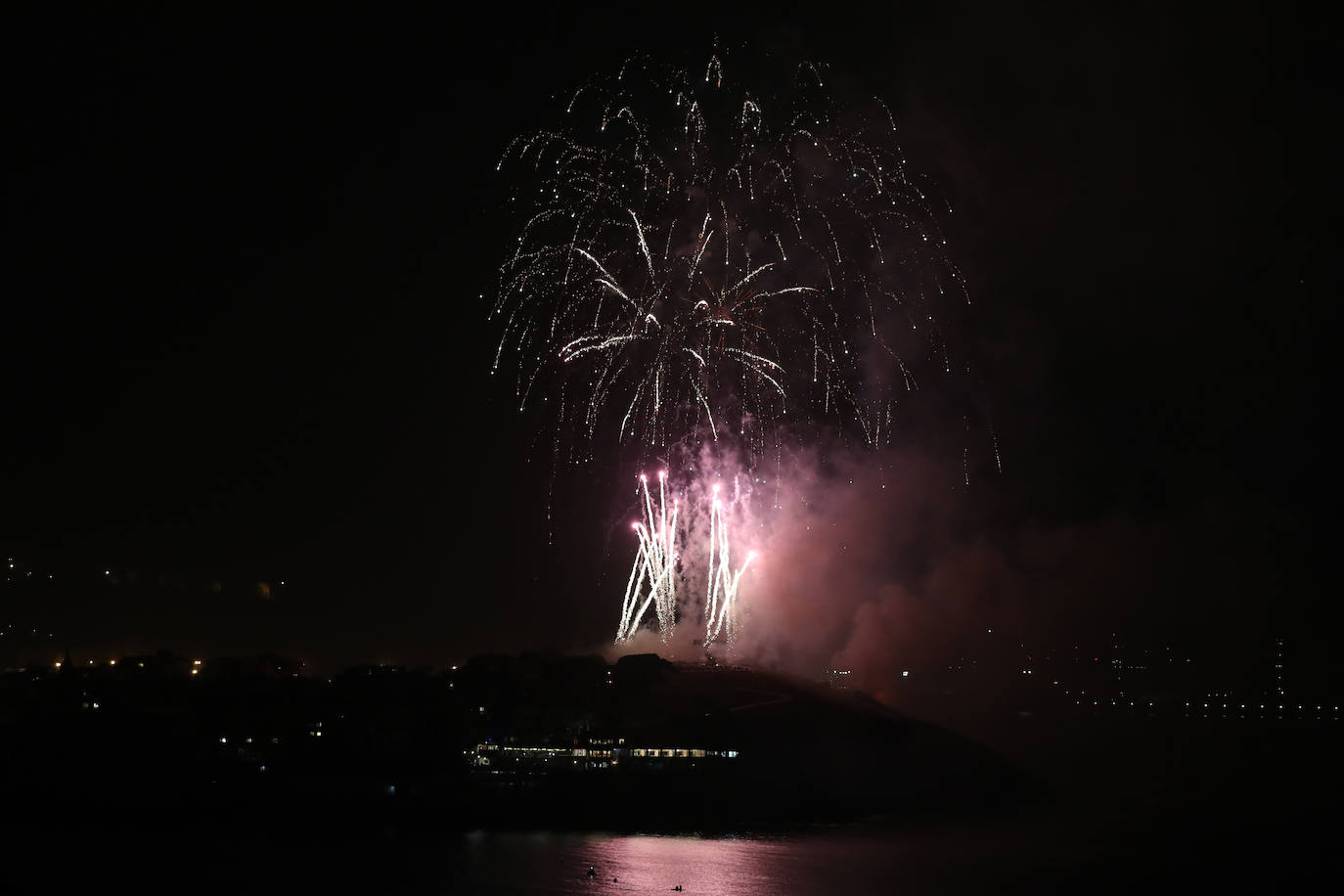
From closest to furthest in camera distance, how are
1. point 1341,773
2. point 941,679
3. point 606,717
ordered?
point 606,717 < point 1341,773 < point 941,679

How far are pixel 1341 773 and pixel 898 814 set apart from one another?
39604 millimetres

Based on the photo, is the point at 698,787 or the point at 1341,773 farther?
the point at 1341,773

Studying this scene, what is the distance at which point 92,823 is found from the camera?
2131 inches

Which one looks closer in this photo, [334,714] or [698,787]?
[698,787]

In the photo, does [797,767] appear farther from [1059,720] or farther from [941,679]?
[941,679]

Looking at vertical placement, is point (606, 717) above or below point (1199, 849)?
above

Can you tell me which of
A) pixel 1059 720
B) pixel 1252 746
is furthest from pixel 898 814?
pixel 1059 720

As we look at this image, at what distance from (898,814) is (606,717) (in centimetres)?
1731

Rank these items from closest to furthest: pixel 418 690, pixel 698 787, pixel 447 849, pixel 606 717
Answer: pixel 447 849 < pixel 698 787 < pixel 606 717 < pixel 418 690

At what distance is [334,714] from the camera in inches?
2729

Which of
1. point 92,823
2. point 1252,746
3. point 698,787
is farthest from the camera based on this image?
point 1252,746

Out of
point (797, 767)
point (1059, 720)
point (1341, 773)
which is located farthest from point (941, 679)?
point (797, 767)

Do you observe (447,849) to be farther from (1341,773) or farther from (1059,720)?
(1059,720)

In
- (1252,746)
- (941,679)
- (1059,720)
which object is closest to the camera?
(1252,746)
